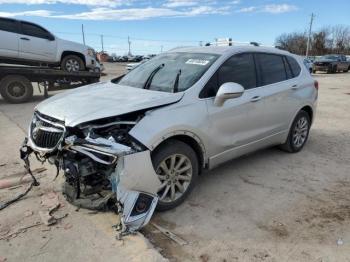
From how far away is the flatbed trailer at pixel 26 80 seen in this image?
38.1 ft

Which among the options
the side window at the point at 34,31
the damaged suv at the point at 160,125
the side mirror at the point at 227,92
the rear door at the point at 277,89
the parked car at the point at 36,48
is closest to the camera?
the damaged suv at the point at 160,125

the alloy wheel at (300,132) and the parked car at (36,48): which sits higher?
the parked car at (36,48)

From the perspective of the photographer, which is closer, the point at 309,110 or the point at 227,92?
the point at 227,92

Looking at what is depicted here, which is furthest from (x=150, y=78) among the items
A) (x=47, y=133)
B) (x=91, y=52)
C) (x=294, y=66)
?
(x=91, y=52)

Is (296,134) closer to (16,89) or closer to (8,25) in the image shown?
(16,89)

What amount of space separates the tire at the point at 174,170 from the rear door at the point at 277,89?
1646mm

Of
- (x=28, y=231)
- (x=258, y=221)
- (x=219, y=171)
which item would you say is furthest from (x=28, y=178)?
(x=258, y=221)

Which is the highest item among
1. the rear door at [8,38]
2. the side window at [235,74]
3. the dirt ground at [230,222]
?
the rear door at [8,38]

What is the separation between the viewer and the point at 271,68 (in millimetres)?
5453

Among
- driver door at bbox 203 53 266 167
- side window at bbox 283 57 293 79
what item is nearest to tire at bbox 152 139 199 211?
driver door at bbox 203 53 266 167

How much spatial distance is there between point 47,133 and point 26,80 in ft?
29.6

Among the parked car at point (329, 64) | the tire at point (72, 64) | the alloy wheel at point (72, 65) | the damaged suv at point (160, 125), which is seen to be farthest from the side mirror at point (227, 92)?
the parked car at point (329, 64)

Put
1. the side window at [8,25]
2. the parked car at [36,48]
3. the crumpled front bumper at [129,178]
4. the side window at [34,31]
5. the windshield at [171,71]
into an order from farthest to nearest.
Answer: the side window at [34,31] < the parked car at [36,48] < the side window at [8,25] < the windshield at [171,71] < the crumpled front bumper at [129,178]

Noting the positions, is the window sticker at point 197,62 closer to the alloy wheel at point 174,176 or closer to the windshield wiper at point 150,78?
the windshield wiper at point 150,78
